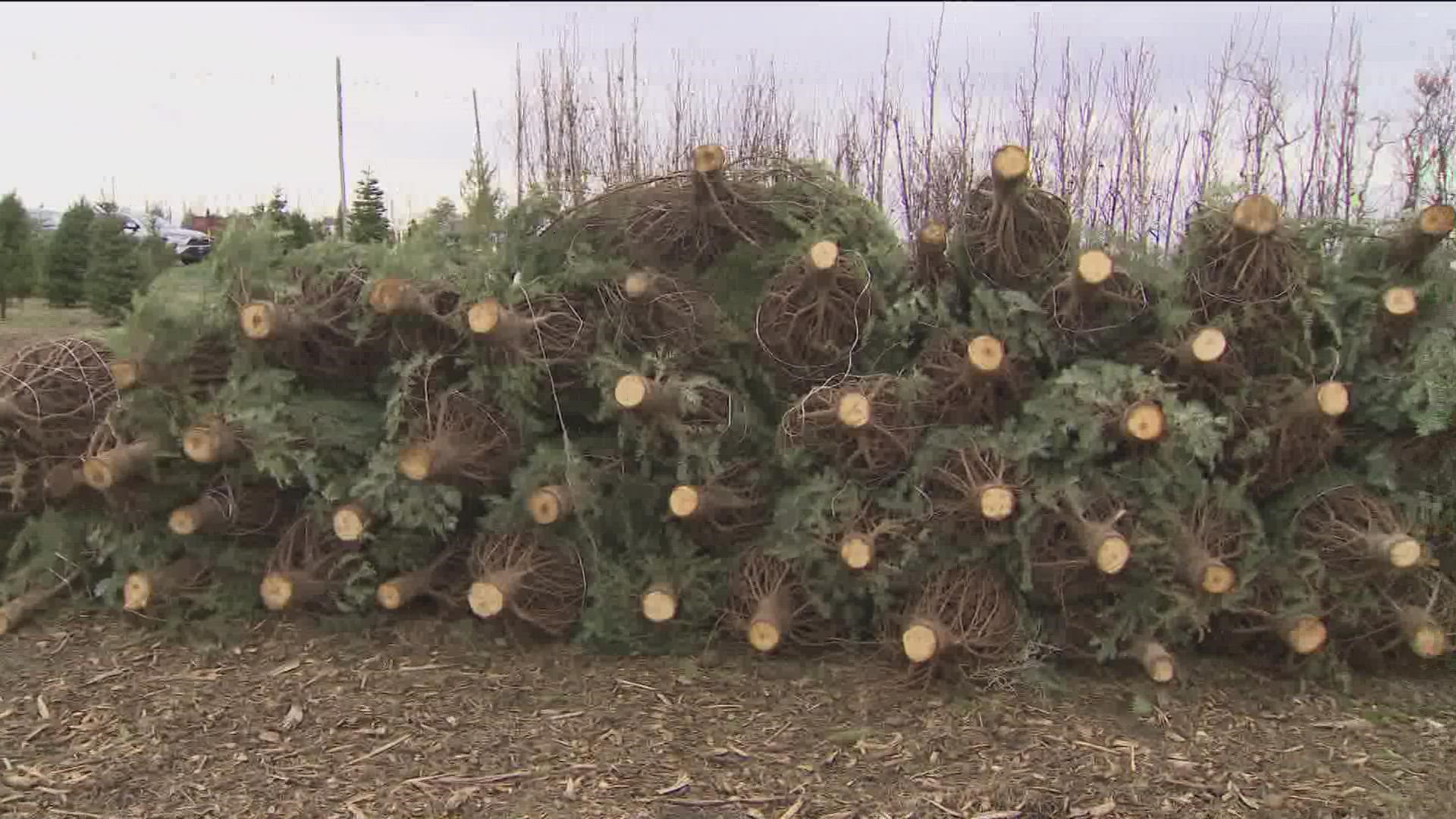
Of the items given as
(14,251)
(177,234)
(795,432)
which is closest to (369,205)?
(14,251)

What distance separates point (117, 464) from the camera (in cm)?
371

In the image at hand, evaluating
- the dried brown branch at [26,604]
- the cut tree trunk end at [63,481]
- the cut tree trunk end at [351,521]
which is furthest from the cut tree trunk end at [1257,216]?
the dried brown branch at [26,604]

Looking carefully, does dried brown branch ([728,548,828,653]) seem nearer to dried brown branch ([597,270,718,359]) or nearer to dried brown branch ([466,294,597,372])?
dried brown branch ([597,270,718,359])

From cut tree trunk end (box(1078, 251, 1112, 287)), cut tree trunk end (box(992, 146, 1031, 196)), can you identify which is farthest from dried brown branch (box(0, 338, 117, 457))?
cut tree trunk end (box(1078, 251, 1112, 287))

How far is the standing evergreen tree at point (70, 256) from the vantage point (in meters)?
13.1

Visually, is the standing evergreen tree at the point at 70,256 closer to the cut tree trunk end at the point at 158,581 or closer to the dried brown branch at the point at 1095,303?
the cut tree trunk end at the point at 158,581

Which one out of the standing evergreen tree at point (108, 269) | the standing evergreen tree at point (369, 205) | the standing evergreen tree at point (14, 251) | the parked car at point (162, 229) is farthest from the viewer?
the parked car at point (162, 229)

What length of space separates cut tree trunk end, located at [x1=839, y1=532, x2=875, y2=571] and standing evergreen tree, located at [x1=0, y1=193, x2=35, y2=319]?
12848mm

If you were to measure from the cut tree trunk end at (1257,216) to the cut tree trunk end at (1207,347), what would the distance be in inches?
14.4

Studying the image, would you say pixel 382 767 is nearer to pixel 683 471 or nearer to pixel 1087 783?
pixel 683 471

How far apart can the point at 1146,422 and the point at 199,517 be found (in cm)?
342

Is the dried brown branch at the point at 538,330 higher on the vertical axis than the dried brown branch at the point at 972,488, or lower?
higher

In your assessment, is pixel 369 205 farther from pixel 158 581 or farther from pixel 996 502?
pixel 996 502

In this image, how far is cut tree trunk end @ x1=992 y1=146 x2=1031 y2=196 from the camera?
3.50 metres
